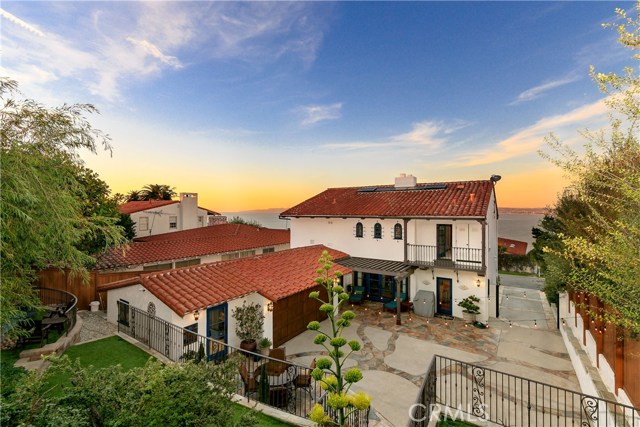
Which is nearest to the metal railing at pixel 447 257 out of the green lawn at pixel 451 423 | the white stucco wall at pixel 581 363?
the white stucco wall at pixel 581 363

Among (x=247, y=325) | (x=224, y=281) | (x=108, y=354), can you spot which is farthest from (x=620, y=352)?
(x=108, y=354)

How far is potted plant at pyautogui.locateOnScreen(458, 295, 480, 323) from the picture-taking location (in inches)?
564

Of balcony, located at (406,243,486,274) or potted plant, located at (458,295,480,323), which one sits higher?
balcony, located at (406,243,486,274)

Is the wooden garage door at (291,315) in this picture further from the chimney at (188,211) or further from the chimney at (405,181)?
the chimney at (188,211)

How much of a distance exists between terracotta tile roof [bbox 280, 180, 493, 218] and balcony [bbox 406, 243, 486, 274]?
2.27 meters

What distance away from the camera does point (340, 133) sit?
24.3 meters

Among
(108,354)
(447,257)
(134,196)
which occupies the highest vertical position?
(134,196)

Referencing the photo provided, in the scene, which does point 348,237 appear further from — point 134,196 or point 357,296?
point 134,196

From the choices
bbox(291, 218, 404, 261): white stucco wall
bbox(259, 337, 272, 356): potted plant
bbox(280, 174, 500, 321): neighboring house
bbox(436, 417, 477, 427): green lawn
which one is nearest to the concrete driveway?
bbox(436, 417, 477, 427): green lawn

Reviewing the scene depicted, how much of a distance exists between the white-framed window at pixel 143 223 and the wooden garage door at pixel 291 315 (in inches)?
953

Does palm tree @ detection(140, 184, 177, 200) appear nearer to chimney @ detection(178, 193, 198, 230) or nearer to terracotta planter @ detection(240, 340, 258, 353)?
chimney @ detection(178, 193, 198, 230)

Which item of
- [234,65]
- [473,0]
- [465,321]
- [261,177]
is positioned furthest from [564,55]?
[261,177]

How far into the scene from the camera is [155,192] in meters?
55.2

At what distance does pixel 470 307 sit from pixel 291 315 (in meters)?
9.60
